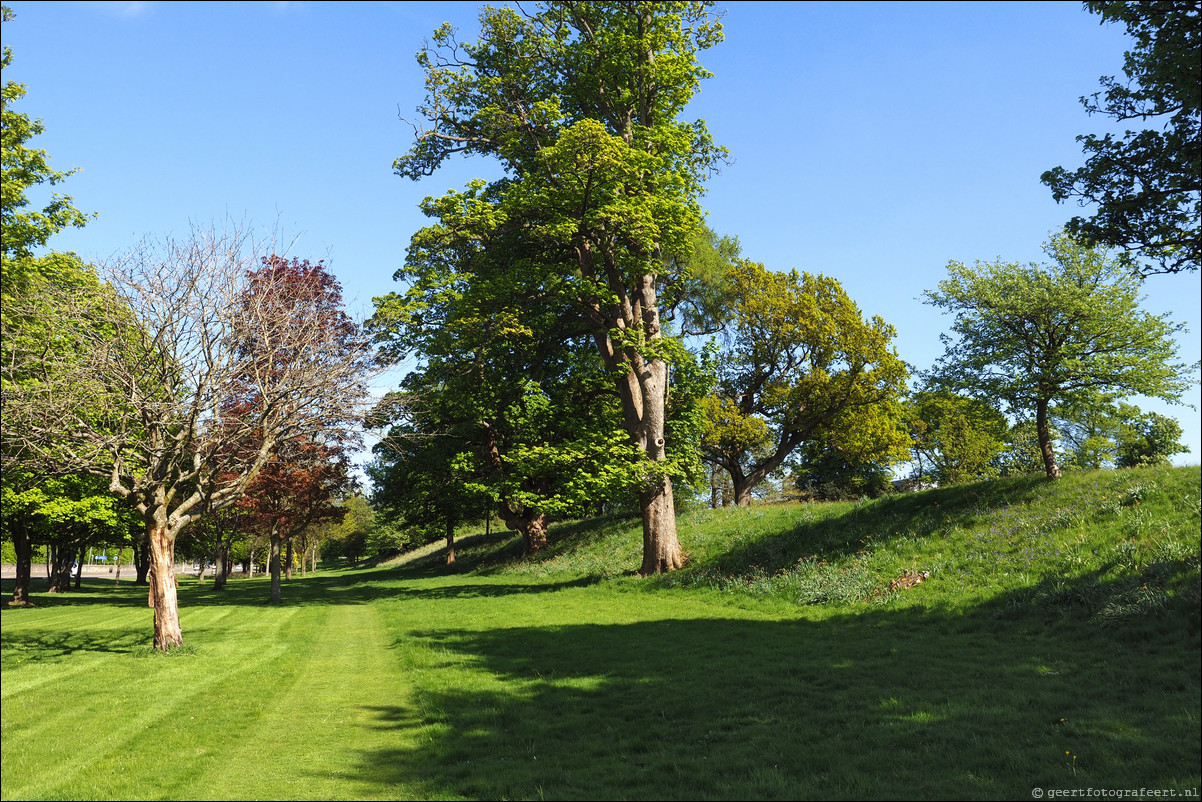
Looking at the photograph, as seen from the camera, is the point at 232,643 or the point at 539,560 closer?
the point at 232,643

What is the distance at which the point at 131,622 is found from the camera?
42.4 feet

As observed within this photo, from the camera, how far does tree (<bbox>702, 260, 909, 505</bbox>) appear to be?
3928 cm

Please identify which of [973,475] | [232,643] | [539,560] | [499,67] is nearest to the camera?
[232,643]

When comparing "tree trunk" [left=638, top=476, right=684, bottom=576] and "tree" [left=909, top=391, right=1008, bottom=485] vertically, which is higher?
"tree" [left=909, top=391, right=1008, bottom=485]

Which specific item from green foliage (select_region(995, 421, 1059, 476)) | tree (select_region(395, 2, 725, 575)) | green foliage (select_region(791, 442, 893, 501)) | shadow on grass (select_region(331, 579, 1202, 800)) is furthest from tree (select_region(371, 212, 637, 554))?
green foliage (select_region(995, 421, 1059, 476))

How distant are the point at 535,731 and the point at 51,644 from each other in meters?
5.16

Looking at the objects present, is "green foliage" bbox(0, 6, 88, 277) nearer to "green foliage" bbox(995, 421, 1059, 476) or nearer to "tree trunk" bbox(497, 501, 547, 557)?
"tree trunk" bbox(497, 501, 547, 557)

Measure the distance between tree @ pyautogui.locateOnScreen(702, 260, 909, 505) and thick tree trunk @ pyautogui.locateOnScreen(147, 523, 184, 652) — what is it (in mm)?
30561

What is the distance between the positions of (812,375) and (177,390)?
33175 mm

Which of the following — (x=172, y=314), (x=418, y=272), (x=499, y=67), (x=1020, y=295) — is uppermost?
(x=499, y=67)

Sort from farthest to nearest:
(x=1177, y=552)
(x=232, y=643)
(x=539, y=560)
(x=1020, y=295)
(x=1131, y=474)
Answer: (x=539, y=560), (x=1020, y=295), (x=1131, y=474), (x=232, y=643), (x=1177, y=552)

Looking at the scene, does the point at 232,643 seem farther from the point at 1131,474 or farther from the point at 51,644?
the point at 1131,474

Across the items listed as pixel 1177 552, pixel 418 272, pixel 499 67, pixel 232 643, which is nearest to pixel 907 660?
pixel 1177 552

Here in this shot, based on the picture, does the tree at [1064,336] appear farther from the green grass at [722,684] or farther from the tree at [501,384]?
the tree at [501,384]
